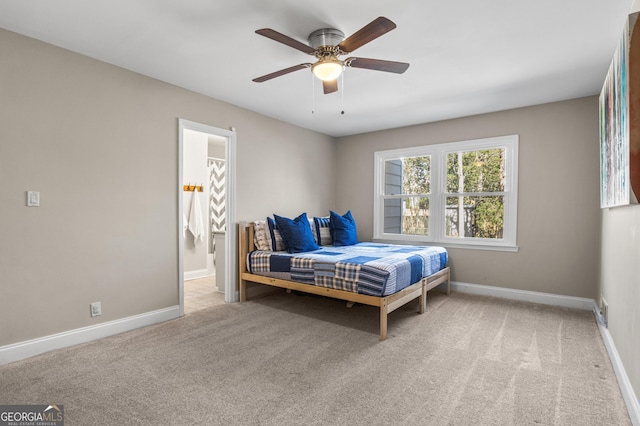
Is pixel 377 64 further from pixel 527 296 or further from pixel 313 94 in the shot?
pixel 527 296

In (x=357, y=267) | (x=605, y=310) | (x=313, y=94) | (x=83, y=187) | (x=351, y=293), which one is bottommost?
(x=605, y=310)

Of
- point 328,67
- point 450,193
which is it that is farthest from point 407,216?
point 328,67

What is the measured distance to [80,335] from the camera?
111 inches

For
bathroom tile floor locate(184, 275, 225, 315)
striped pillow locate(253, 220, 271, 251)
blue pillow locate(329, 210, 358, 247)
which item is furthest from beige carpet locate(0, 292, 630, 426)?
blue pillow locate(329, 210, 358, 247)

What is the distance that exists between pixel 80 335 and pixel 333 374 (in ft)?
7.27

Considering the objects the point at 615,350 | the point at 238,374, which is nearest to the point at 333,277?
the point at 238,374

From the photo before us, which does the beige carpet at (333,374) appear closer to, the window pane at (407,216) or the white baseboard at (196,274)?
the window pane at (407,216)

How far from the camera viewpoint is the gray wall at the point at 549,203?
376cm

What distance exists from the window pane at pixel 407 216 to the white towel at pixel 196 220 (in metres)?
3.13

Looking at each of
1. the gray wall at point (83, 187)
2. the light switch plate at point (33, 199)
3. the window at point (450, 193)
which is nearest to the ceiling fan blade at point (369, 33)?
the gray wall at point (83, 187)

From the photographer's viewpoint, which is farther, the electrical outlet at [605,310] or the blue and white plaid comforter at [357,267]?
the blue and white plaid comforter at [357,267]

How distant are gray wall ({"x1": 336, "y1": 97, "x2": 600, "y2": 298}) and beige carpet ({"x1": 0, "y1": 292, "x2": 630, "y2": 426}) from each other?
2.39 feet

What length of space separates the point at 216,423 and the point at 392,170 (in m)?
4.44

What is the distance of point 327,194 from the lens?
5.75 meters
